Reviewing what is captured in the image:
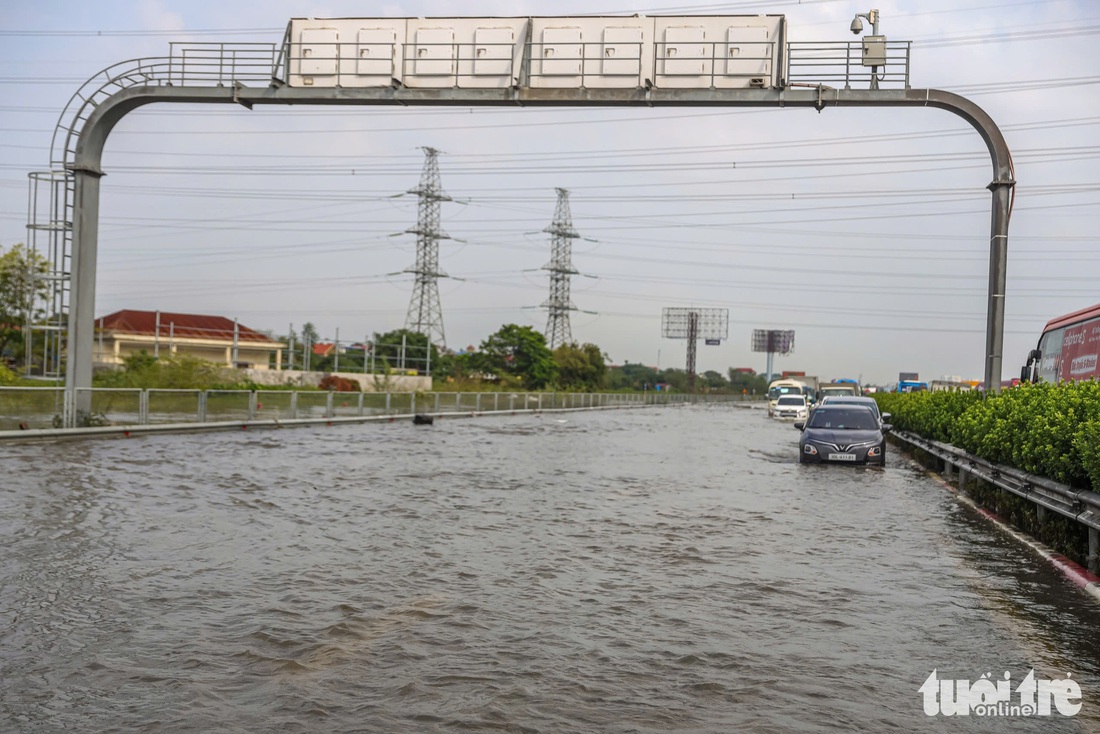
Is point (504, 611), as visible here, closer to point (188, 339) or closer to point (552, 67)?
point (552, 67)

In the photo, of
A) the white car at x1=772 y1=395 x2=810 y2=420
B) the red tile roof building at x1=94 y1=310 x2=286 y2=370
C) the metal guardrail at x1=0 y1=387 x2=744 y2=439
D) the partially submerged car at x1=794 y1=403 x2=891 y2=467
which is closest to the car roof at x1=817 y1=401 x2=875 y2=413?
the partially submerged car at x1=794 y1=403 x2=891 y2=467

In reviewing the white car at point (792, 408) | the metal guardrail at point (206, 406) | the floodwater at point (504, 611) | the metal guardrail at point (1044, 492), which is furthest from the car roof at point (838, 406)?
the white car at point (792, 408)

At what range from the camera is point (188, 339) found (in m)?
82.7

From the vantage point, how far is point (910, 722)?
18.1 feet

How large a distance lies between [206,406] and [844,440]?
19.0 meters

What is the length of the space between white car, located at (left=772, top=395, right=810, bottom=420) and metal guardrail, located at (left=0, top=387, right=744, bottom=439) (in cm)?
1548

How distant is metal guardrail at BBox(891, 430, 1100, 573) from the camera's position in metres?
9.96

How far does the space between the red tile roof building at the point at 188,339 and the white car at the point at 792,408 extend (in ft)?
136

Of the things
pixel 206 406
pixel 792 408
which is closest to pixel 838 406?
pixel 206 406

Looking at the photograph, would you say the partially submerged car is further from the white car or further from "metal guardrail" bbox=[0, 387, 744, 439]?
the white car

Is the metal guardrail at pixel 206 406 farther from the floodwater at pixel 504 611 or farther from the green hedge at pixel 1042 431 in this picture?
the green hedge at pixel 1042 431

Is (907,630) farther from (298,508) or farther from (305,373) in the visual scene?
(305,373)

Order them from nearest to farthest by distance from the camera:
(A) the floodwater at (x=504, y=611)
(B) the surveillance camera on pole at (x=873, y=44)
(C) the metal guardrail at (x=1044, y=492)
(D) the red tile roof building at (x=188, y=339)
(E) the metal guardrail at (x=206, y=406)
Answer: (A) the floodwater at (x=504, y=611), (C) the metal guardrail at (x=1044, y=492), (B) the surveillance camera on pole at (x=873, y=44), (E) the metal guardrail at (x=206, y=406), (D) the red tile roof building at (x=188, y=339)

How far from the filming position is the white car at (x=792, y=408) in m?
58.8
